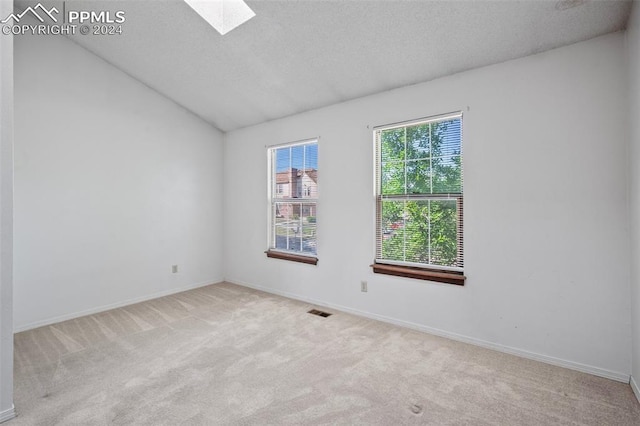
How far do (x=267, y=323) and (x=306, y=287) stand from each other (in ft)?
2.80

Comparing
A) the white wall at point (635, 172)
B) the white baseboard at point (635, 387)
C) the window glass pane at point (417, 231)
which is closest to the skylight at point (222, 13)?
the window glass pane at point (417, 231)

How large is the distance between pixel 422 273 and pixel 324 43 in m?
2.33

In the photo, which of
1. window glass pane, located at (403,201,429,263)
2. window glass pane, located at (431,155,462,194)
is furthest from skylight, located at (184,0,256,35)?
window glass pane, located at (403,201,429,263)

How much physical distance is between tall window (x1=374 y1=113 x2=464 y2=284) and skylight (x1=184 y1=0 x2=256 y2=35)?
5.56 ft

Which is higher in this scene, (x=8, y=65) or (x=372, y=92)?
(x=372, y=92)

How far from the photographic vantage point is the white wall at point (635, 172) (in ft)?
6.45

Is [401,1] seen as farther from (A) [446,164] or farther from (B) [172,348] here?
(B) [172,348]

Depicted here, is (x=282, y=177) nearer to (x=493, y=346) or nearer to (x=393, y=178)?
(x=393, y=178)

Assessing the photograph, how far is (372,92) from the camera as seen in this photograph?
3.35m

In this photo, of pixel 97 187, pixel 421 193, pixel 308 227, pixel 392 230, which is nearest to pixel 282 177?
pixel 308 227

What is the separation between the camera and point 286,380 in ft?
7.22

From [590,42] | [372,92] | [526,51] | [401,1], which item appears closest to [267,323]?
[372,92]

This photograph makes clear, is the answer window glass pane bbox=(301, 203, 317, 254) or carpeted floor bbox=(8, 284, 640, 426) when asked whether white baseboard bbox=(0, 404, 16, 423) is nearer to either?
carpeted floor bbox=(8, 284, 640, 426)

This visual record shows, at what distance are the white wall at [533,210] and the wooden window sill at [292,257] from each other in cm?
66
